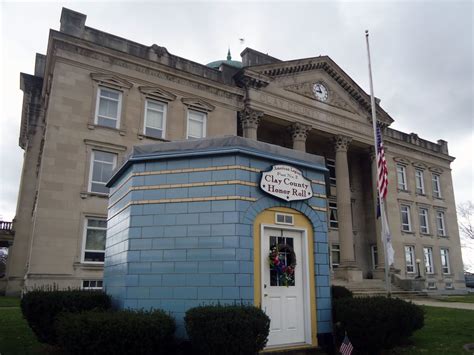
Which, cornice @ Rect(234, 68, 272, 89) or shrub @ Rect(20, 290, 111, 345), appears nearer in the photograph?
shrub @ Rect(20, 290, 111, 345)

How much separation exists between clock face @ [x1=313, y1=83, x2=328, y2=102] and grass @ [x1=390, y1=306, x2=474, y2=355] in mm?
19843

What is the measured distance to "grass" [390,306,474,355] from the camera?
30.1ft

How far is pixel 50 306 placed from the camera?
8680mm

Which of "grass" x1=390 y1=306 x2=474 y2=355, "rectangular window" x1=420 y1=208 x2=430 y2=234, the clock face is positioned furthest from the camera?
"rectangular window" x1=420 y1=208 x2=430 y2=234

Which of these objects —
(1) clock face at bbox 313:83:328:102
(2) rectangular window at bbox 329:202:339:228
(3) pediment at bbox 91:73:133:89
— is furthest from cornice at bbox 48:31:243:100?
(2) rectangular window at bbox 329:202:339:228

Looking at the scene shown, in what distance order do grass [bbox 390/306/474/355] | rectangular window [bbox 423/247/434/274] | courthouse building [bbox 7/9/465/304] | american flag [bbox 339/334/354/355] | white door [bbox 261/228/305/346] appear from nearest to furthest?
american flag [bbox 339/334/354/355]
white door [bbox 261/228/305/346]
grass [bbox 390/306/474/355]
courthouse building [bbox 7/9/465/304]
rectangular window [bbox 423/247/434/274]

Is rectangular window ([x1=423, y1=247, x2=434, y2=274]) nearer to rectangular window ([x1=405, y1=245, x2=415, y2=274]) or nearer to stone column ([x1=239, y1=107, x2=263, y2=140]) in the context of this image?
rectangular window ([x1=405, y1=245, x2=415, y2=274])

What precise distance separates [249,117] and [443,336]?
19091 millimetres

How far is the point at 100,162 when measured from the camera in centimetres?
2186

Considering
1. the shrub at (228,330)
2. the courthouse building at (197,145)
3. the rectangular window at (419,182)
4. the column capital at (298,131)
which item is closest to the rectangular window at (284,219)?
the courthouse building at (197,145)

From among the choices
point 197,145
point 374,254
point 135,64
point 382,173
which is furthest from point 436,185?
point 197,145

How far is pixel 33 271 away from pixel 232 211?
14471 millimetres

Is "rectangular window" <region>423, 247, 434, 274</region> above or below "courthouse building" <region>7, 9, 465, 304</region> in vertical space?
below

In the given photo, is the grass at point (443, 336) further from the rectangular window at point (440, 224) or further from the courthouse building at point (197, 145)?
the rectangular window at point (440, 224)
